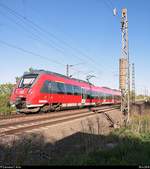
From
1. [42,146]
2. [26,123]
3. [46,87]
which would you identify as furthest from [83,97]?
[42,146]

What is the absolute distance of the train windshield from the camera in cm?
2022

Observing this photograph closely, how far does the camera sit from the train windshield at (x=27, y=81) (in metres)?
20.2

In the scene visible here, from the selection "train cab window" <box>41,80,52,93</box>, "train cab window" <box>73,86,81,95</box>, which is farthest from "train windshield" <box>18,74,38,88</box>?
"train cab window" <box>73,86,81,95</box>

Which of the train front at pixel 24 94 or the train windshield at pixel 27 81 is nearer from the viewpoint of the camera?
the train front at pixel 24 94

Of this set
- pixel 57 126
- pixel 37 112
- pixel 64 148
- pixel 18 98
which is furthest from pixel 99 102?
pixel 64 148

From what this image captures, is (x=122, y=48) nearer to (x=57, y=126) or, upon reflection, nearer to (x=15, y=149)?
(x=57, y=126)

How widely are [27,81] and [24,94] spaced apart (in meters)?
1.36

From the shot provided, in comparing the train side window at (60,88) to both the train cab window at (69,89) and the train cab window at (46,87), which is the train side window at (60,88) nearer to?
the train cab window at (69,89)

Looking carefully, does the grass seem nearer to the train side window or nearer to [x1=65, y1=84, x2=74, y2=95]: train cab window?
the train side window

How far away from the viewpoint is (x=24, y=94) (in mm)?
19516

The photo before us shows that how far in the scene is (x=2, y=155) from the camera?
799 centimetres

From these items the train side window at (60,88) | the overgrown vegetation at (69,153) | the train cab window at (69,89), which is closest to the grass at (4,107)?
the train side window at (60,88)

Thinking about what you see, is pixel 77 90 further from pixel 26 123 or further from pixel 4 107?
pixel 26 123

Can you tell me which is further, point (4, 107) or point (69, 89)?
point (69, 89)
